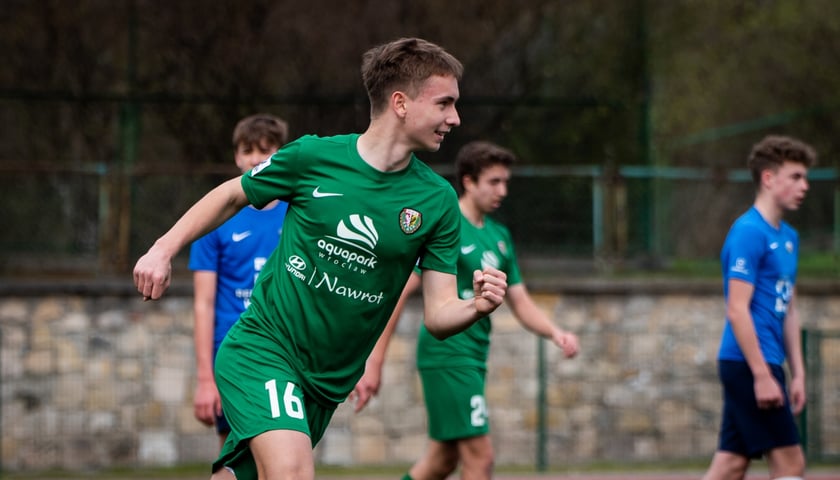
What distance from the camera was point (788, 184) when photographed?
664 centimetres

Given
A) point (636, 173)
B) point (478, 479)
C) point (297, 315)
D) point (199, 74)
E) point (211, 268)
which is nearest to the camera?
point (297, 315)

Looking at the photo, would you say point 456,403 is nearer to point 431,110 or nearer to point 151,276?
point 431,110

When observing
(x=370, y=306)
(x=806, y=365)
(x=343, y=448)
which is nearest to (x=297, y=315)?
(x=370, y=306)

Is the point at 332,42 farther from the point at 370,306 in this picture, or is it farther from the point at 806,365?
the point at 370,306

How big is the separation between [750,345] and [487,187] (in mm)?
1796

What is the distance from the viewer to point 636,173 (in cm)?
1312

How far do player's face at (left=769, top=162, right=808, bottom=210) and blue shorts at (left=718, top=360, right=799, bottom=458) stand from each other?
3.00 feet

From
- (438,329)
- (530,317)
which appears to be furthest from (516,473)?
(438,329)

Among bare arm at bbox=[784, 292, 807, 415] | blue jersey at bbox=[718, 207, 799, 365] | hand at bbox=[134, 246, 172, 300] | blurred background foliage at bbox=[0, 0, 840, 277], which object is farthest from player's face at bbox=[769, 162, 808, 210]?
blurred background foliage at bbox=[0, 0, 840, 277]

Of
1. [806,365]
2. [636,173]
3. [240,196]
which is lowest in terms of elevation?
[806,365]

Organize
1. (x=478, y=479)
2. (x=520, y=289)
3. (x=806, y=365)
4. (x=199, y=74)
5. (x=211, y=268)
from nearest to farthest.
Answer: (x=211, y=268) → (x=478, y=479) → (x=520, y=289) → (x=806, y=365) → (x=199, y=74)

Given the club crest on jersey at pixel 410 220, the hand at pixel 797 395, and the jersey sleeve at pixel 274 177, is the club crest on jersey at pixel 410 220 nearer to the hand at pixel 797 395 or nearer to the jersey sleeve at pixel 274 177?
the jersey sleeve at pixel 274 177

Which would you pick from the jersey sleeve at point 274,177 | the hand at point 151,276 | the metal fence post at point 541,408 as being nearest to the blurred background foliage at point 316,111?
the metal fence post at point 541,408

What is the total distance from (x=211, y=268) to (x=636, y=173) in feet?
25.2
